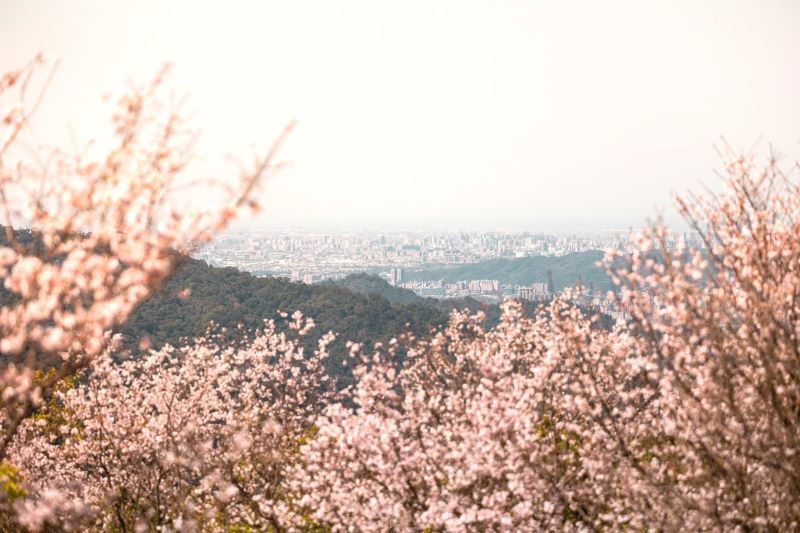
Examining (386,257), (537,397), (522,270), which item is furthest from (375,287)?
(537,397)

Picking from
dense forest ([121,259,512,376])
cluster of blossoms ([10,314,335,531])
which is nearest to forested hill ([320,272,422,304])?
dense forest ([121,259,512,376])

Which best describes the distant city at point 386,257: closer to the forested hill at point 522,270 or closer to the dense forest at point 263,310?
the forested hill at point 522,270

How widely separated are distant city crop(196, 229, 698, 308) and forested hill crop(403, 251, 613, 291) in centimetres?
304

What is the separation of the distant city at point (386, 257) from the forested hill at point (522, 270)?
304cm

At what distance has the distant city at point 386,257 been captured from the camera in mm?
113750

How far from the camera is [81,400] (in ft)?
53.3

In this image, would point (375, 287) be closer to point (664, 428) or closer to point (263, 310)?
point (263, 310)

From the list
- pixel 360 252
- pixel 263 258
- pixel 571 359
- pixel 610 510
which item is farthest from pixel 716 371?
pixel 360 252

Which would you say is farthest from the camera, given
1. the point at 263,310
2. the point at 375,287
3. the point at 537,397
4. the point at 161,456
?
the point at 375,287

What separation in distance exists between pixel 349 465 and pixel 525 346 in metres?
9.33

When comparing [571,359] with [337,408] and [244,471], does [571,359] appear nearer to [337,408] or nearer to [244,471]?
[337,408]

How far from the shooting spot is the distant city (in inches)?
4478

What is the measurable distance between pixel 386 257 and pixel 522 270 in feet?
123

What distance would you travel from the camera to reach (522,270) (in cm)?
13962
